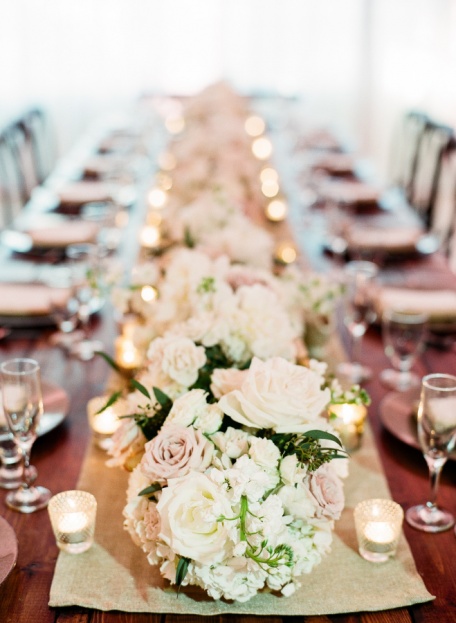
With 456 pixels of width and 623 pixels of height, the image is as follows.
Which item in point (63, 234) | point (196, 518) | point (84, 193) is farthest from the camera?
point (84, 193)

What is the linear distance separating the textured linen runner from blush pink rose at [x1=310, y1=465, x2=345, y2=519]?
146 mm

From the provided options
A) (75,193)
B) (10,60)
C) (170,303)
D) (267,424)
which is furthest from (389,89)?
(267,424)

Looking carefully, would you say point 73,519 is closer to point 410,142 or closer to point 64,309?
point 64,309

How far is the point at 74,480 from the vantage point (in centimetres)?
134

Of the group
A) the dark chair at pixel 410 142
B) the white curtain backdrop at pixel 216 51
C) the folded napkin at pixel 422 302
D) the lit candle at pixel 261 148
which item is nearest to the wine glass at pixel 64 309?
the folded napkin at pixel 422 302

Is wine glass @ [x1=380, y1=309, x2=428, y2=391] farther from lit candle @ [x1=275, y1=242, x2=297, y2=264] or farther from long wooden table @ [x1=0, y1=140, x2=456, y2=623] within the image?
lit candle @ [x1=275, y1=242, x2=297, y2=264]

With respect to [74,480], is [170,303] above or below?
above

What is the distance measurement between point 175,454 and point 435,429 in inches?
15.7

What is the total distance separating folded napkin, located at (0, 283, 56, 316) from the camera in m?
1.95

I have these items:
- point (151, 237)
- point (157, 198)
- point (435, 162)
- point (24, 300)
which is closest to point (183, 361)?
point (24, 300)

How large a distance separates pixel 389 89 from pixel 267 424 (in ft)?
20.8

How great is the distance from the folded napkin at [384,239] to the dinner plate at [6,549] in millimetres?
1623

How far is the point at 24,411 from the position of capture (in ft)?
3.96

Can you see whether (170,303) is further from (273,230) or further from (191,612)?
(273,230)
